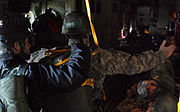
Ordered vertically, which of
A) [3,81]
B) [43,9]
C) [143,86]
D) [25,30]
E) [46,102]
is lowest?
[143,86]

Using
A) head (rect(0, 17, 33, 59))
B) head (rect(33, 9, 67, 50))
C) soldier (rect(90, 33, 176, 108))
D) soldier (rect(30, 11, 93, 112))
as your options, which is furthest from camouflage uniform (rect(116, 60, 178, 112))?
head (rect(33, 9, 67, 50))

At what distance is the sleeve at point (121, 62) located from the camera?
2.13 m

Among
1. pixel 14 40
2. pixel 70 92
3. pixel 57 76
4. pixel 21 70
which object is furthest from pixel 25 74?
pixel 70 92

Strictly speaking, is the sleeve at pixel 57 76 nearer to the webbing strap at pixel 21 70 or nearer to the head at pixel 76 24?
the webbing strap at pixel 21 70

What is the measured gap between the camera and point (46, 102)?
5.93 ft

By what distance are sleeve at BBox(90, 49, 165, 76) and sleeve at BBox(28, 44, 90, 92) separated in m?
0.73

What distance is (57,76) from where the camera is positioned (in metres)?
1.44

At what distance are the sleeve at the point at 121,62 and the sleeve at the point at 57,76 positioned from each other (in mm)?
729

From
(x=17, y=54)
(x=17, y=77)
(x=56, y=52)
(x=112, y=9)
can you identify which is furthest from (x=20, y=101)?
(x=112, y=9)

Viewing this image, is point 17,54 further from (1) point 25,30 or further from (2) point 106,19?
(2) point 106,19

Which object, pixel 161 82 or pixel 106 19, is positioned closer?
pixel 161 82

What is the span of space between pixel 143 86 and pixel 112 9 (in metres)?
10.1

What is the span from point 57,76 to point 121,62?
978 mm

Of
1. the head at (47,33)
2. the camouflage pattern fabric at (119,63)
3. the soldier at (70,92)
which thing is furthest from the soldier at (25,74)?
the head at (47,33)
